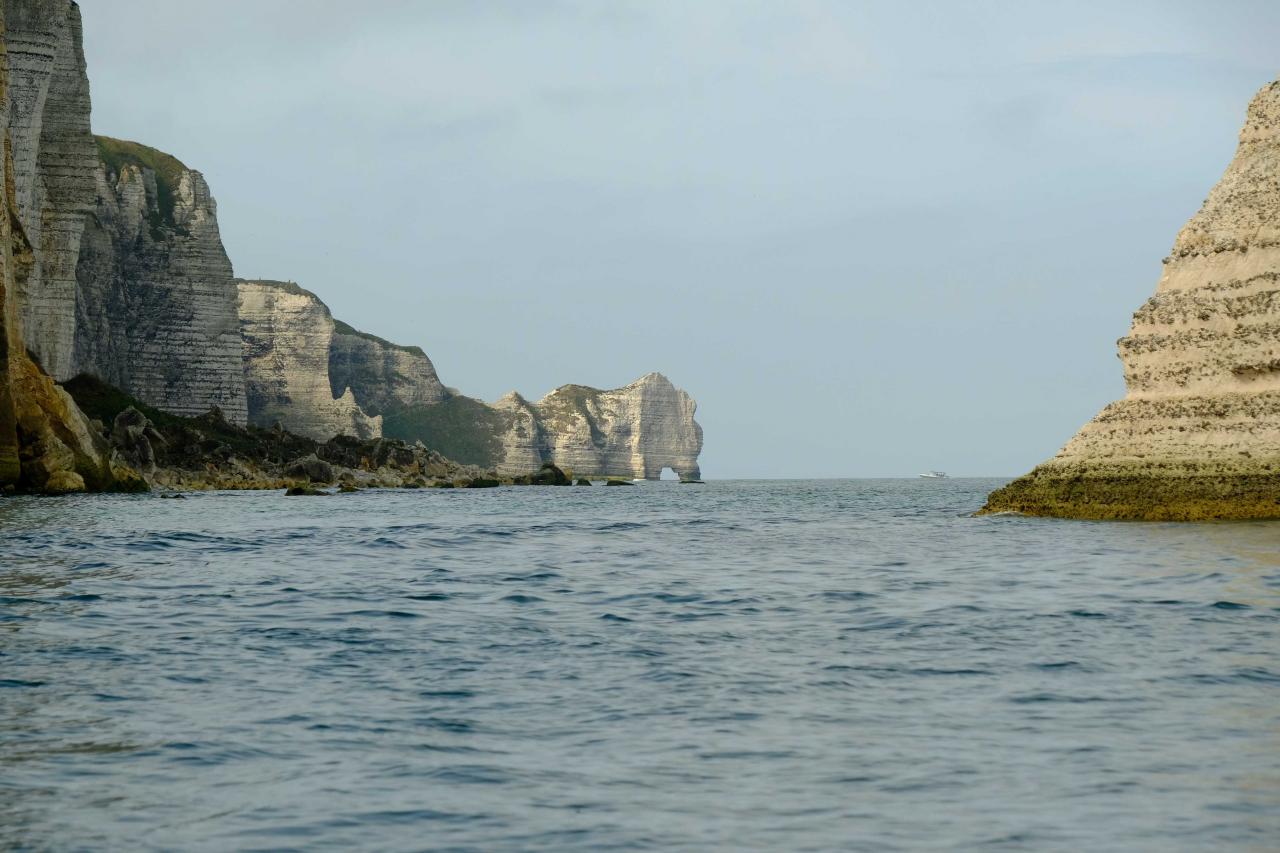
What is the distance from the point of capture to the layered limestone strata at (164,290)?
423 ft

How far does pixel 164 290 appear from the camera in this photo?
134 meters

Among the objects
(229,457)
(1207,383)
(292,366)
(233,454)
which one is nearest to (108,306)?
(233,454)

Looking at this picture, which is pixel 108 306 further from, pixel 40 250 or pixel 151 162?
pixel 40 250

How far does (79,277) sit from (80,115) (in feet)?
85.1

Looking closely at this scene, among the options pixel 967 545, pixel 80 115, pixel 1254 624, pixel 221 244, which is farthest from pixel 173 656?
pixel 221 244

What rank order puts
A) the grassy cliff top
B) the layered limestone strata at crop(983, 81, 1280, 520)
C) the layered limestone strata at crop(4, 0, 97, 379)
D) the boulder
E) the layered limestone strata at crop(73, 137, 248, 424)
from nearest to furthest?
the layered limestone strata at crop(983, 81, 1280, 520)
the boulder
the layered limestone strata at crop(4, 0, 97, 379)
the layered limestone strata at crop(73, 137, 248, 424)
the grassy cliff top

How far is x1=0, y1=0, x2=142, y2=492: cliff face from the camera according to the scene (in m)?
57.8

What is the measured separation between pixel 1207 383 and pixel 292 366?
157 m

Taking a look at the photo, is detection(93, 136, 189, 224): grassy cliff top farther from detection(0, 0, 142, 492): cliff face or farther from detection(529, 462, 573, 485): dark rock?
detection(529, 462, 573, 485): dark rock

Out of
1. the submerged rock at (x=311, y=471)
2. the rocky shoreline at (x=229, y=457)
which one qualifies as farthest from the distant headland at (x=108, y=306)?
the submerged rock at (x=311, y=471)

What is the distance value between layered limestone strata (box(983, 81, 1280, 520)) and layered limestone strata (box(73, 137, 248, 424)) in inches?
4034

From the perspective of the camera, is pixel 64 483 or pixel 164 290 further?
pixel 164 290

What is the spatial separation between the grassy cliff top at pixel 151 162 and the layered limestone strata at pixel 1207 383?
112m

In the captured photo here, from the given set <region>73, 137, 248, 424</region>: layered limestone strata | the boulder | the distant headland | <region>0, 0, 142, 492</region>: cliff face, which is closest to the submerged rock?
the distant headland
